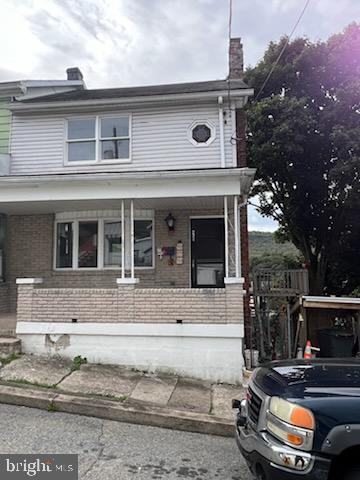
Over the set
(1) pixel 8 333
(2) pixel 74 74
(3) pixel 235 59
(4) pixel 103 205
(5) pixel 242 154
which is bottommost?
(1) pixel 8 333

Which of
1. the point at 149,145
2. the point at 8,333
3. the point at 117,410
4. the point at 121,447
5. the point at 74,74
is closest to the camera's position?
the point at 121,447

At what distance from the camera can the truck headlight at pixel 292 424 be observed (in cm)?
264

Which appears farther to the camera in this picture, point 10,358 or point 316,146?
point 316,146

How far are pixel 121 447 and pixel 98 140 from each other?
7.89 metres

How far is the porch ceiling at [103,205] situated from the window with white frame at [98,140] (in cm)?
148

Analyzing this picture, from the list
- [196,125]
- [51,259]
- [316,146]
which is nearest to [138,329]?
[51,259]

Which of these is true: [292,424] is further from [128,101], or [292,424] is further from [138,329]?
[128,101]

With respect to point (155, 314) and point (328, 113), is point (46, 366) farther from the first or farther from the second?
point (328, 113)

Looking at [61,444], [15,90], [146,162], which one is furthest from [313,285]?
[61,444]

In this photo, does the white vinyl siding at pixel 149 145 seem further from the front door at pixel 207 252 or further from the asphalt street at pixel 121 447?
the asphalt street at pixel 121 447

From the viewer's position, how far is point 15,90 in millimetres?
11156

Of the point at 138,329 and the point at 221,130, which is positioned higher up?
the point at 221,130

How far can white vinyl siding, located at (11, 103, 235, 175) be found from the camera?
33.3 ft

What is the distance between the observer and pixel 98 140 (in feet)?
34.1
